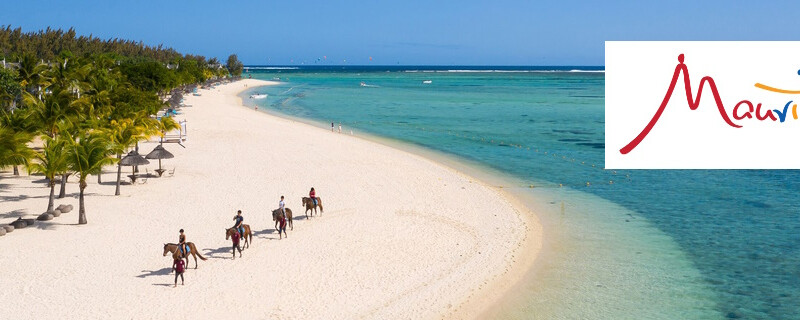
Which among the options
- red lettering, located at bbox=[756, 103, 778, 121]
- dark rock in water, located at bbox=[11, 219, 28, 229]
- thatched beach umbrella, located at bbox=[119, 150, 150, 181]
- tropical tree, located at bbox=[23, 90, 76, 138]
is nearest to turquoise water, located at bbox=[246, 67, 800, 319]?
red lettering, located at bbox=[756, 103, 778, 121]

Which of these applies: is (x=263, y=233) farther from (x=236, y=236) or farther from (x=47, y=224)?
(x=47, y=224)

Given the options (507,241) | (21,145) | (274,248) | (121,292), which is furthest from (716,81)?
(21,145)

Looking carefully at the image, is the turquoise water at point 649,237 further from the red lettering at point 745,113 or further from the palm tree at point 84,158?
the palm tree at point 84,158

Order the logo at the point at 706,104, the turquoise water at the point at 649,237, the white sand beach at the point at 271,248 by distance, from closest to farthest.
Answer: the white sand beach at the point at 271,248 → the logo at the point at 706,104 → the turquoise water at the point at 649,237

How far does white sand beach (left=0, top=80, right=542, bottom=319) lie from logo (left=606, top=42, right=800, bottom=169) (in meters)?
6.24

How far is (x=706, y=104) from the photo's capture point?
16.3 meters

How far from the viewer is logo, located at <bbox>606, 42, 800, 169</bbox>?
52.8ft

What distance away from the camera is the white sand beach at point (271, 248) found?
15.9m

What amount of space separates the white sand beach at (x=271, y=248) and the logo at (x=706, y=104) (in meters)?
6.24

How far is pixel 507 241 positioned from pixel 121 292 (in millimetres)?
13340

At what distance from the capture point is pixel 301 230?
22906mm

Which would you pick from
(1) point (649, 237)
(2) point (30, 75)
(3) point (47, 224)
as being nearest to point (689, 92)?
(1) point (649, 237)

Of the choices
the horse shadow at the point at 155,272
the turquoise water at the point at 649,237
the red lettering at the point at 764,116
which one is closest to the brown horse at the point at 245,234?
the horse shadow at the point at 155,272

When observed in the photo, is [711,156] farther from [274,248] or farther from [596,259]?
[274,248]
